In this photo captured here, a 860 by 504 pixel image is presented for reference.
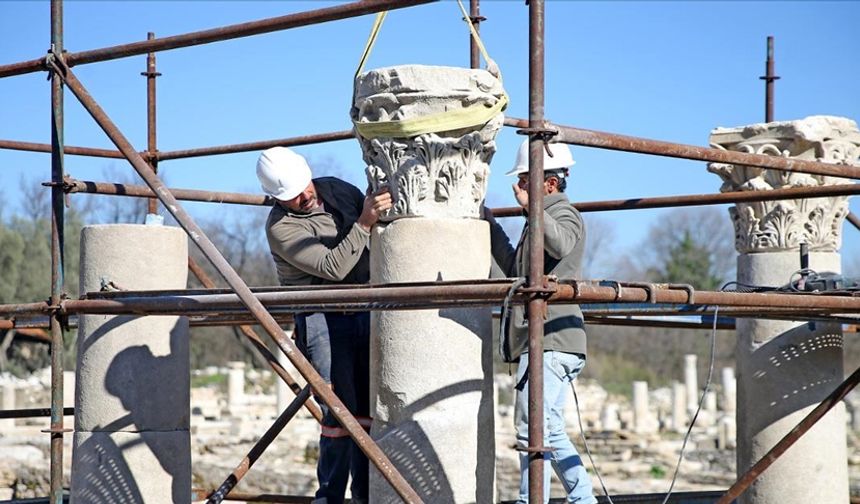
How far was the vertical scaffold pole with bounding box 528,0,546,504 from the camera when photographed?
208 inches

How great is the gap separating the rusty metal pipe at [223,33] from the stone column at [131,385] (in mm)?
1082

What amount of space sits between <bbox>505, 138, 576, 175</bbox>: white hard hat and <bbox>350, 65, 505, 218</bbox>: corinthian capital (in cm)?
38

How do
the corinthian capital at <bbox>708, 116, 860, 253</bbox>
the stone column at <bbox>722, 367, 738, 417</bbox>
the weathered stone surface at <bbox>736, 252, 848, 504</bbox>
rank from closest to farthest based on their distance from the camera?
1. the weathered stone surface at <bbox>736, 252, 848, 504</bbox>
2. the corinthian capital at <bbox>708, 116, 860, 253</bbox>
3. the stone column at <bbox>722, 367, 738, 417</bbox>

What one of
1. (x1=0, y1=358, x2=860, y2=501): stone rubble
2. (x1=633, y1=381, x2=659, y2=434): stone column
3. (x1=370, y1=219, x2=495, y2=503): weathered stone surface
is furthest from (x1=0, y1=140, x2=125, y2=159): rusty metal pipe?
(x1=633, y1=381, x2=659, y2=434): stone column

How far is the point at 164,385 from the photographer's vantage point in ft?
24.5

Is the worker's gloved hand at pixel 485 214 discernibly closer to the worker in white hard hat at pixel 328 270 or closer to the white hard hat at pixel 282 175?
the worker in white hard hat at pixel 328 270

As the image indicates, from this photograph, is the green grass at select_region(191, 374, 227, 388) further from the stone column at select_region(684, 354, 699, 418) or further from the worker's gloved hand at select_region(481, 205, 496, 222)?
the worker's gloved hand at select_region(481, 205, 496, 222)

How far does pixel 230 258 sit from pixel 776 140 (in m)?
42.4

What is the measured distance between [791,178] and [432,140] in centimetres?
439

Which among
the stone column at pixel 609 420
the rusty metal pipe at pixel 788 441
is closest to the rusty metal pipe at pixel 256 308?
the rusty metal pipe at pixel 788 441

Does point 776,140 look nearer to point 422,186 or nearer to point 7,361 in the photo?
point 422,186

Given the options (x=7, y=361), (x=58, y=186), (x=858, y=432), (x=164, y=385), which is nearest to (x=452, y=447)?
(x=164, y=385)

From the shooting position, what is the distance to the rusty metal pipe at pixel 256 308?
18.2ft

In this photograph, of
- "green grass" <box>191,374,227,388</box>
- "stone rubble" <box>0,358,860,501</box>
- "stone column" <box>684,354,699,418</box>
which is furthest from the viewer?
"stone column" <box>684,354,699,418</box>
